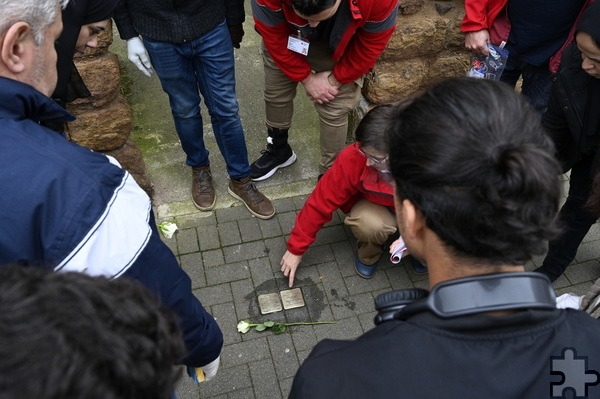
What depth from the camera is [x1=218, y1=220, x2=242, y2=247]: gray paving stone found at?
3.35 metres

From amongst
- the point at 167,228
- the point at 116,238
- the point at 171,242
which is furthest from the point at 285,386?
the point at 116,238

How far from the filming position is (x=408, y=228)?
50.2 inches

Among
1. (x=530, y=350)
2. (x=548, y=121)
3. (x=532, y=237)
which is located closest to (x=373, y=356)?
(x=530, y=350)

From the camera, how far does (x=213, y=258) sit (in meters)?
3.24

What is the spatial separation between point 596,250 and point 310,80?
2133 millimetres

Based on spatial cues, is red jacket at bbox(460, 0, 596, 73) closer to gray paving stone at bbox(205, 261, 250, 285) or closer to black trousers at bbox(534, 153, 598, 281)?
black trousers at bbox(534, 153, 598, 281)

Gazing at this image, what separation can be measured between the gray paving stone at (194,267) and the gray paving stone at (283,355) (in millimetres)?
550

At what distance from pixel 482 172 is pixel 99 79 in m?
2.56

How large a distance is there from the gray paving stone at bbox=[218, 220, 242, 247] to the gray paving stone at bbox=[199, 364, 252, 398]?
86 cm

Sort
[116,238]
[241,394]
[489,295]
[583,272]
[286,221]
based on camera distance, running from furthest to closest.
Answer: [286,221] < [583,272] < [241,394] < [116,238] < [489,295]

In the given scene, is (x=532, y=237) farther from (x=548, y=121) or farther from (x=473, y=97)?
(x=548, y=121)

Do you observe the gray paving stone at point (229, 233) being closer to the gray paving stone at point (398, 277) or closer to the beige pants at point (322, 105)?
the beige pants at point (322, 105)

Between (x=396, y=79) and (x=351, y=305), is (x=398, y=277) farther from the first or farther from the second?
(x=396, y=79)

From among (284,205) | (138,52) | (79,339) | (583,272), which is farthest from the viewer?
(284,205)
